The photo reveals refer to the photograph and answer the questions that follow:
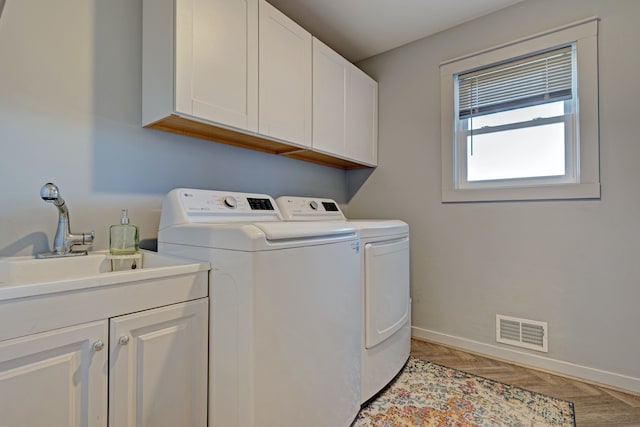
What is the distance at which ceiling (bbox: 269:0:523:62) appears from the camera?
2.03m

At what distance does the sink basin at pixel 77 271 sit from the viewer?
82 cm

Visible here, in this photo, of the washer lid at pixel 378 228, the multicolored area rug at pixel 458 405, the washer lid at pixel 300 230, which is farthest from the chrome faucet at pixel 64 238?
the multicolored area rug at pixel 458 405

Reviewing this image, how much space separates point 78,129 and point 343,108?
5.37 ft

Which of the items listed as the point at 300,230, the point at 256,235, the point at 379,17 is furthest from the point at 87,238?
the point at 379,17

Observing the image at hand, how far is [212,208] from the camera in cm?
153

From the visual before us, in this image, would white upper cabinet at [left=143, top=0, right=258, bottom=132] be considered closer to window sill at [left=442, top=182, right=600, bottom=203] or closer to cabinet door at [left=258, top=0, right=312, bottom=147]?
cabinet door at [left=258, top=0, right=312, bottom=147]

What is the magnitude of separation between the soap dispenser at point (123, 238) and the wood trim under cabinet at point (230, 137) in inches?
20.0

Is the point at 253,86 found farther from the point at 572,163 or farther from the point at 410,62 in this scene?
the point at 572,163

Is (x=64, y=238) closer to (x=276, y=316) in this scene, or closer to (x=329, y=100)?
(x=276, y=316)

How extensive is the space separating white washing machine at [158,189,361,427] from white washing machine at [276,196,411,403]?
15cm

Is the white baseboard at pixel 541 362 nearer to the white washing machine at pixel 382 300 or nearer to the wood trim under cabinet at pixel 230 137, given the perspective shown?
the white washing machine at pixel 382 300

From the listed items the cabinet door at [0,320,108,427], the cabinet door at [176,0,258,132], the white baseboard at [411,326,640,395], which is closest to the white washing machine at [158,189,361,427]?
the cabinet door at [0,320,108,427]

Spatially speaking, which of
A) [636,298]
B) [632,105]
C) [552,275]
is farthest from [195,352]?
[632,105]

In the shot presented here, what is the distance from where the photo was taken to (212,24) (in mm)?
1453
